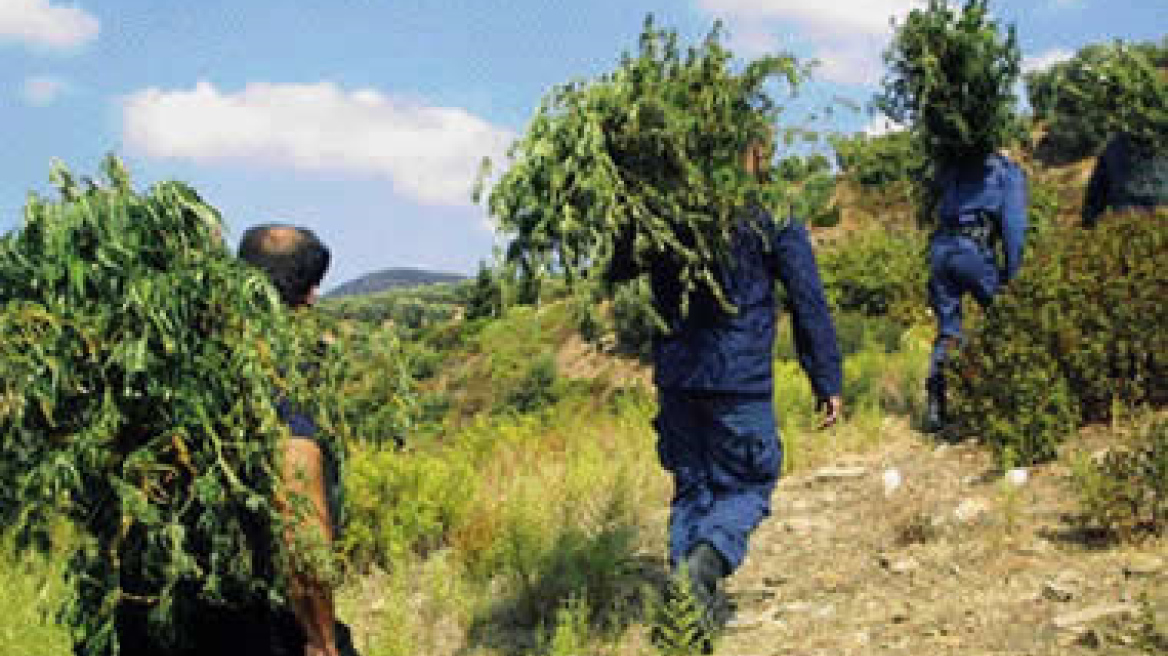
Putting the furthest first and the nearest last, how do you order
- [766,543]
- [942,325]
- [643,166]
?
[942,325] → [766,543] → [643,166]

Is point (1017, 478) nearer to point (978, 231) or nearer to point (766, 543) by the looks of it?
point (766, 543)

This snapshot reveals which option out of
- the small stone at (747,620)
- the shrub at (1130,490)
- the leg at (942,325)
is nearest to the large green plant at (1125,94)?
the leg at (942,325)

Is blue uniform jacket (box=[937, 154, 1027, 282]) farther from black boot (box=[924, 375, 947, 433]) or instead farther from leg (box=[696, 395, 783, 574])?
leg (box=[696, 395, 783, 574])

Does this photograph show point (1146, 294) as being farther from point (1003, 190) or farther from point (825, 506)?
point (825, 506)

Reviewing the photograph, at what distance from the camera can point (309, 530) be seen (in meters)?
2.45

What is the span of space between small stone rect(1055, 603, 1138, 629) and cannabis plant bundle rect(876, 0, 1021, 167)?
12.5 ft

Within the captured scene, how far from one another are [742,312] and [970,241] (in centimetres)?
339

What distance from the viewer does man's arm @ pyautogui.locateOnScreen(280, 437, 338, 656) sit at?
96.5 inches

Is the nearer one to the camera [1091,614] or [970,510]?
[1091,614]

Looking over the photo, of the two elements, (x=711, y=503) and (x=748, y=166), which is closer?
(x=748, y=166)

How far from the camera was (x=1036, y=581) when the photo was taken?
177 inches

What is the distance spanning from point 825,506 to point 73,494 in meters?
4.60

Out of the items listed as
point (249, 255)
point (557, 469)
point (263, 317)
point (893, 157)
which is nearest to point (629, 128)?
point (249, 255)

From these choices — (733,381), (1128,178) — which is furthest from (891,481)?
(1128,178)
